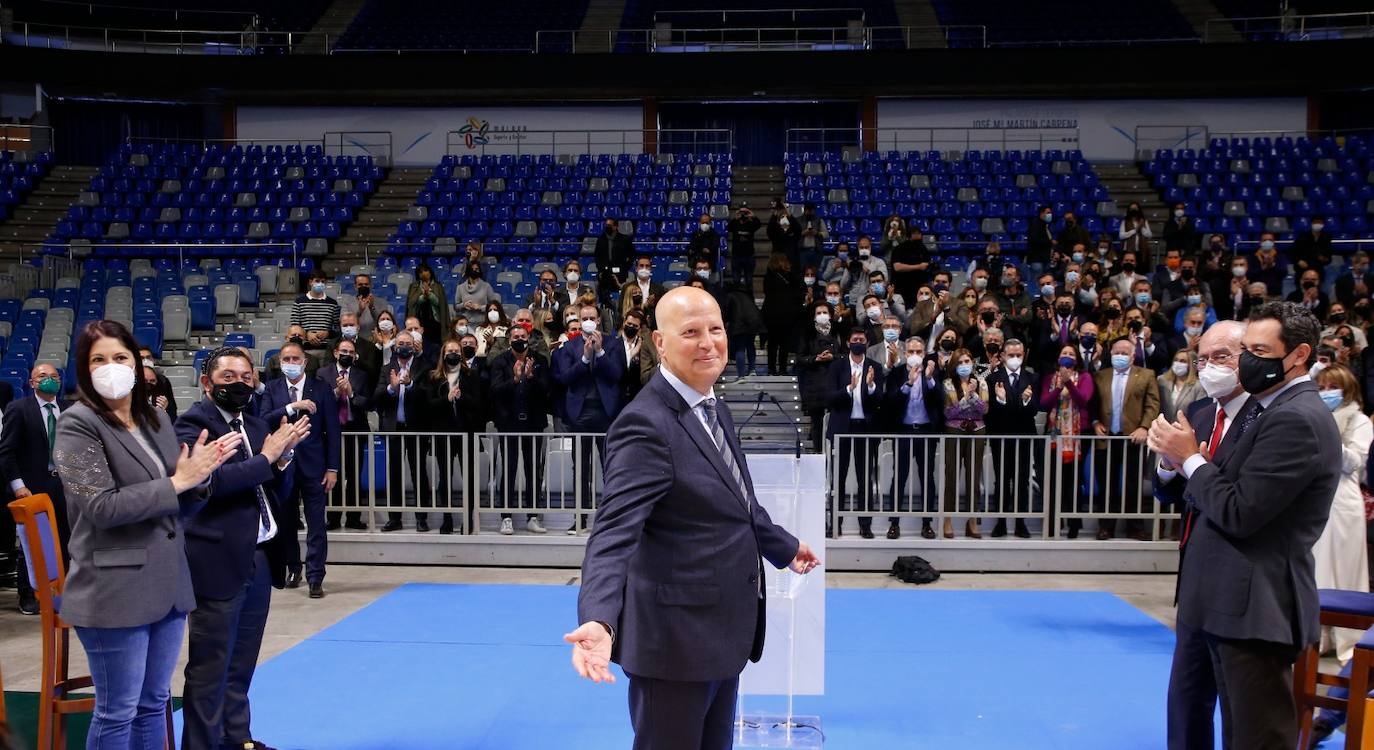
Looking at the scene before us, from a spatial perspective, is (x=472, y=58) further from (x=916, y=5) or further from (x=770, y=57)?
(x=916, y=5)

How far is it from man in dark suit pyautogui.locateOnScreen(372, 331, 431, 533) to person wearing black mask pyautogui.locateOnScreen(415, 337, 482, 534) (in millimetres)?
76

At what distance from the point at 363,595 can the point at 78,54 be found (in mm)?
19594

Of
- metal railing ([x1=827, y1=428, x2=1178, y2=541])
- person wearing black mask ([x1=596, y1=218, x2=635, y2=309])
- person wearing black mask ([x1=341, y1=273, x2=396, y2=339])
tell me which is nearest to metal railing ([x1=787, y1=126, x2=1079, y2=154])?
person wearing black mask ([x1=596, y1=218, x2=635, y2=309])

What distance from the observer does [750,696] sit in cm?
548

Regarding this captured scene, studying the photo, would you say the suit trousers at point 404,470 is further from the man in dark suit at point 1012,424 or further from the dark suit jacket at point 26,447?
the man in dark suit at point 1012,424

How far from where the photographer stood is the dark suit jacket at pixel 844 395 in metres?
9.66

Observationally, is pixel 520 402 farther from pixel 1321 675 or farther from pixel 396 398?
pixel 1321 675

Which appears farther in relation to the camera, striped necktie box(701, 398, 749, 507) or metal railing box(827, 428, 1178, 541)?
metal railing box(827, 428, 1178, 541)

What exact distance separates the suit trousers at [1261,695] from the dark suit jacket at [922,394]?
238 inches

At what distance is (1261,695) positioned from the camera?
11.5ft

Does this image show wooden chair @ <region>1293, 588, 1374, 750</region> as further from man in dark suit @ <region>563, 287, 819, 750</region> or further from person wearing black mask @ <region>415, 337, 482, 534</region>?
person wearing black mask @ <region>415, 337, 482, 534</region>

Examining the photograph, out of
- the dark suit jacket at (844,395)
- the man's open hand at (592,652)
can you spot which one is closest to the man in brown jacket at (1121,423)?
the dark suit jacket at (844,395)

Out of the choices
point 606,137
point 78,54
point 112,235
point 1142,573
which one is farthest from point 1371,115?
point 78,54

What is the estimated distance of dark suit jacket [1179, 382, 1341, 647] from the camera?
3381 mm
